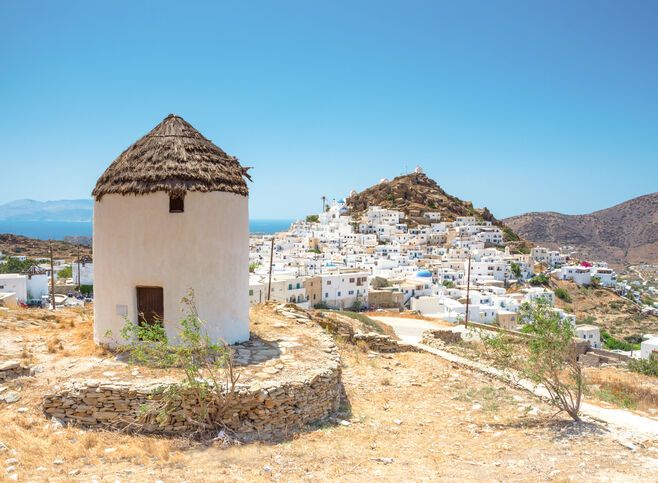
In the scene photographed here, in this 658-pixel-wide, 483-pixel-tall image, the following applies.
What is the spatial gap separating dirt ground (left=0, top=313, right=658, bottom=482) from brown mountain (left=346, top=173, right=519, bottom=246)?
4032 inches

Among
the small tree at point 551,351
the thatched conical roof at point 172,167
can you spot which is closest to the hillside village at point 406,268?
the small tree at point 551,351

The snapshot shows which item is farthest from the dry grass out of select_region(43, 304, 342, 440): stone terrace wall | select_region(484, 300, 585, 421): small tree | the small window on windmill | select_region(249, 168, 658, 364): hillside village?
the small window on windmill

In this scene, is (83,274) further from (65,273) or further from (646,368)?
(646,368)

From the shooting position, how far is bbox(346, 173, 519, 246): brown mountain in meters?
116

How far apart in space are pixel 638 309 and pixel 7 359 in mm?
79442

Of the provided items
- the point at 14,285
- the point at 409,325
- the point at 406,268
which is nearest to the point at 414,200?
the point at 406,268

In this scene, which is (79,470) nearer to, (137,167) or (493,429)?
(137,167)

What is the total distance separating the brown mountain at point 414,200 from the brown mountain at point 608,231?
3068cm

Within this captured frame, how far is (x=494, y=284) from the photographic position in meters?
69.3

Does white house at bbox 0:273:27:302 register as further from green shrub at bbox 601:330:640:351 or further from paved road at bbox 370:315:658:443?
green shrub at bbox 601:330:640:351

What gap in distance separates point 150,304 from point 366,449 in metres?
4.89

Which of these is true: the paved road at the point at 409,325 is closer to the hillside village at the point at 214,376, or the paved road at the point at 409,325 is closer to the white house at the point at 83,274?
the hillside village at the point at 214,376

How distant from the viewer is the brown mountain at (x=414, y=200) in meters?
116

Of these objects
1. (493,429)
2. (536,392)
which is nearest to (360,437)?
(493,429)
